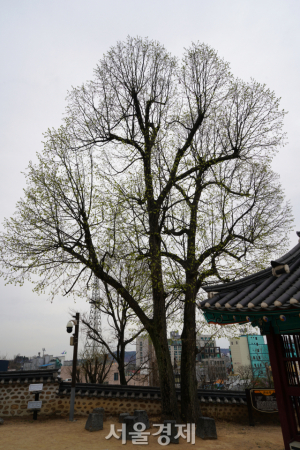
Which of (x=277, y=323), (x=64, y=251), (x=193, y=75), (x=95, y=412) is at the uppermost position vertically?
(x=193, y=75)

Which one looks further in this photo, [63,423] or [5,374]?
[5,374]

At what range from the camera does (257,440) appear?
823 centimetres

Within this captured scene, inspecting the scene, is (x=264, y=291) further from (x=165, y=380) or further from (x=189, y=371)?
A: (x=189, y=371)

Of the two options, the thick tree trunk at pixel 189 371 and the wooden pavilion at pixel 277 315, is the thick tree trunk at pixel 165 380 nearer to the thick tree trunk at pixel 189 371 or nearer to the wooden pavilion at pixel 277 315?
the thick tree trunk at pixel 189 371

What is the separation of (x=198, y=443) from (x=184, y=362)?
222 centimetres

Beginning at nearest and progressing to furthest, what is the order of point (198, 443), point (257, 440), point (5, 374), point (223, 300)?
point (223, 300) → point (198, 443) → point (257, 440) → point (5, 374)

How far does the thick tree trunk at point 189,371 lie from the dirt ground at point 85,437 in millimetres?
873

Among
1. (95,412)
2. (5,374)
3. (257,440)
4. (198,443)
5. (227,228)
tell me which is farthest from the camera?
(5,374)

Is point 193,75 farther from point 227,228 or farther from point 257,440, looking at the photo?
point 257,440

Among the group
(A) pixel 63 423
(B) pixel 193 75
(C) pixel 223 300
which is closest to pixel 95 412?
(A) pixel 63 423

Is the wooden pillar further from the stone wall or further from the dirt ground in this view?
the stone wall

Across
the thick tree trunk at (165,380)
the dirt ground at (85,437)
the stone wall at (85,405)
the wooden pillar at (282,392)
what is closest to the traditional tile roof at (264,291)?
the wooden pillar at (282,392)

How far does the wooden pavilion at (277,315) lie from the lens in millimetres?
Result: 4391

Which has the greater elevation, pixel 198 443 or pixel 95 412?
pixel 95 412
